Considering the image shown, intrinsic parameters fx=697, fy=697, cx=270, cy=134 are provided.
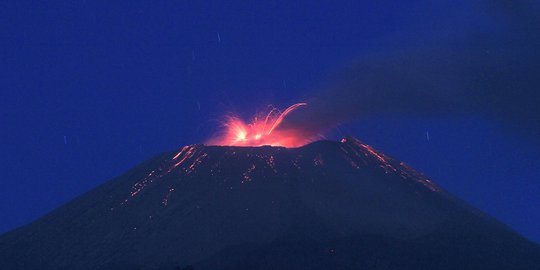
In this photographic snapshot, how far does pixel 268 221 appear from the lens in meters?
43.0

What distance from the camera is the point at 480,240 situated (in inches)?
1820

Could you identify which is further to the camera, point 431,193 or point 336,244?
point 431,193

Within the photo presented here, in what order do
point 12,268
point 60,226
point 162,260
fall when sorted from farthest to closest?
point 60,226
point 12,268
point 162,260

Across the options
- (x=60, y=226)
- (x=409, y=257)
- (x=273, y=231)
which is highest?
(x=60, y=226)

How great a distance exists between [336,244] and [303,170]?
968 cm

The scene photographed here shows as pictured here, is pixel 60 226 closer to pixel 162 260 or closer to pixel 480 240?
pixel 162 260

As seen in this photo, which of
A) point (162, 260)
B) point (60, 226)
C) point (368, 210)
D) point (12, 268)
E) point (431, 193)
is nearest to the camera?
point (162, 260)

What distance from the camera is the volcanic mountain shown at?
4025 centimetres

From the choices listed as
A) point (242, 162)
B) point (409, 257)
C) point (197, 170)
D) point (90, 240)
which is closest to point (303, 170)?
point (242, 162)

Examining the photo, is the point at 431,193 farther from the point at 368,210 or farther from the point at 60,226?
the point at 60,226

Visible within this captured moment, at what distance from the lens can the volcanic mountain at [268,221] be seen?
4025 centimetres

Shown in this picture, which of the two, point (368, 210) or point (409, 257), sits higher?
point (368, 210)

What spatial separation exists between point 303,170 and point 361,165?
6.91 meters

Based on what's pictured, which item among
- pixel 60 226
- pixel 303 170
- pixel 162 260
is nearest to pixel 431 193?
pixel 303 170
